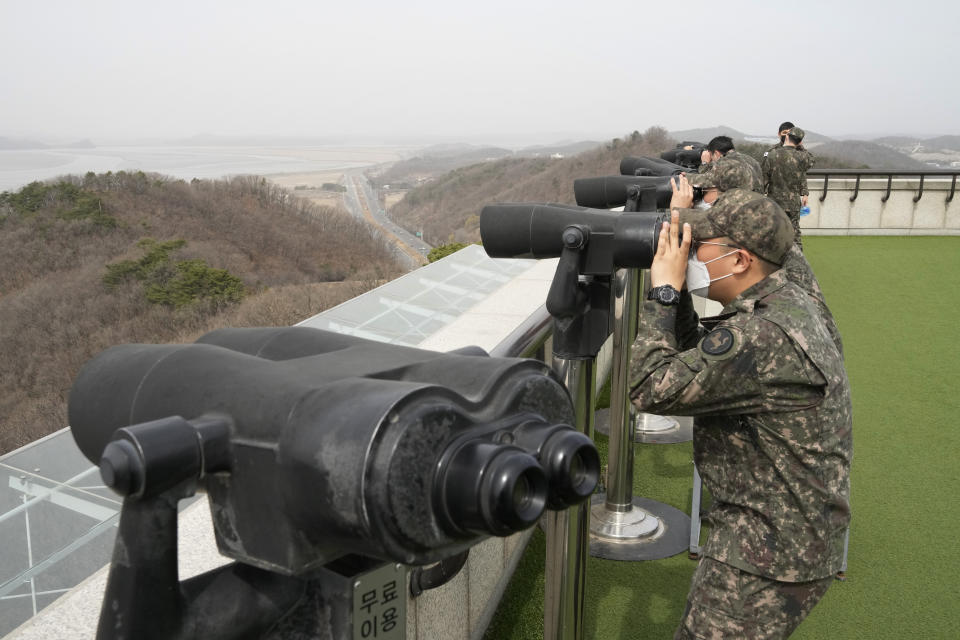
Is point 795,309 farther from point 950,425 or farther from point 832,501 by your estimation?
point 950,425

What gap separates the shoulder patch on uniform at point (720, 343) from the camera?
5.87 ft

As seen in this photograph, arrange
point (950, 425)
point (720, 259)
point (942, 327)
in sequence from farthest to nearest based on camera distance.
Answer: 1. point (942, 327)
2. point (950, 425)
3. point (720, 259)

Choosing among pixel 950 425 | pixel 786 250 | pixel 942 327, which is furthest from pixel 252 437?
pixel 942 327

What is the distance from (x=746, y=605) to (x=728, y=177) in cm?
331

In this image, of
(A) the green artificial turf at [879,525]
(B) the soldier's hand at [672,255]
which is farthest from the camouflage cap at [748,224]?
(A) the green artificial turf at [879,525]

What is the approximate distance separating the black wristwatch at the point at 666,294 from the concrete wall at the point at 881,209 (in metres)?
11.1

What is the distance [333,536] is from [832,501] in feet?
5.06

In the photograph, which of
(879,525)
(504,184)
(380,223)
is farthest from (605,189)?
(504,184)

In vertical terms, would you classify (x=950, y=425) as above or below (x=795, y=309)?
below

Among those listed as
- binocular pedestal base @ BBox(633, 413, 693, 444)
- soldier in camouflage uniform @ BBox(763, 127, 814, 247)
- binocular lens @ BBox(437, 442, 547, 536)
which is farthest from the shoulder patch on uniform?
soldier in camouflage uniform @ BBox(763, 127, 814, 247)

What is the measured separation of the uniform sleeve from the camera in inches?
70.5

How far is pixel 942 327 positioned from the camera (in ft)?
23.5

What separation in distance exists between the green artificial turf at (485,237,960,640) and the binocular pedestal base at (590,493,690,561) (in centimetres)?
6

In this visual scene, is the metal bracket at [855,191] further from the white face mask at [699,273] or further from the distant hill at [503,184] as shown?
the white face mask at [699,273]
